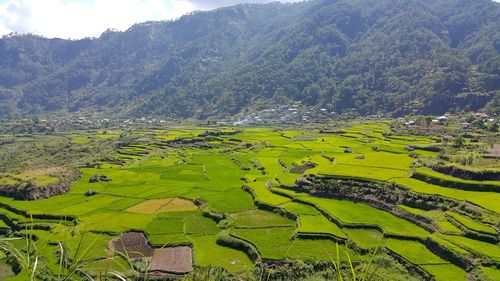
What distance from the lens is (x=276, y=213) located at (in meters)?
44.8

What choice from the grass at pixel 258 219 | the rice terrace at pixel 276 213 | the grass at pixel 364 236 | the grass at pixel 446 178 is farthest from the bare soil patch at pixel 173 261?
the grass at pixel 446 178

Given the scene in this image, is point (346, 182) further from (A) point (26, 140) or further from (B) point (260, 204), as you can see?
(A) point (26, 140)

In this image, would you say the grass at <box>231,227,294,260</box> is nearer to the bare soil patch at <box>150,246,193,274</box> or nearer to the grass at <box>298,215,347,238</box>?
the grass at <box>298,215,347,238</box>

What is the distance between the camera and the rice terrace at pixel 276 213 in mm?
31969

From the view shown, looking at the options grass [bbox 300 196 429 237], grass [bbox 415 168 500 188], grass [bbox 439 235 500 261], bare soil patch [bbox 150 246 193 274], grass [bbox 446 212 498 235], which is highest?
grass [bbox 415 168 500 188]

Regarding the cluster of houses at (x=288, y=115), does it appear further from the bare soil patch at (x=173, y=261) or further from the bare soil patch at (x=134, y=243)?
the bare soil patch at (x=173, y=261)

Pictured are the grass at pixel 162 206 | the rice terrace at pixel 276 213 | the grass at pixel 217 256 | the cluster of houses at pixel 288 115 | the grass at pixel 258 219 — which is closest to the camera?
the rice terrace at pixel 276 213

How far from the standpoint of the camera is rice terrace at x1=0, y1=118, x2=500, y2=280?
3197 centimetres

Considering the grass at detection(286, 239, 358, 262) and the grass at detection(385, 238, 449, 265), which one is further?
the grass at detection(286, 239, 358, 262)

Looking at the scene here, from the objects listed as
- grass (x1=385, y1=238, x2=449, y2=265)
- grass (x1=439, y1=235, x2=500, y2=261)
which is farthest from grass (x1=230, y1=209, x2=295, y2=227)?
grass (x1=439, y1=235, x2=500, y2=261)

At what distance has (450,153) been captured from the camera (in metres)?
57.5

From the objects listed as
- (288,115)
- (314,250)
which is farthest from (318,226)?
(288,115)

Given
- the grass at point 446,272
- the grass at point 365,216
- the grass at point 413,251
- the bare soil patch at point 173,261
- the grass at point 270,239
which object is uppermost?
the grass at point 365,216

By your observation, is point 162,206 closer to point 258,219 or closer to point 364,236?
point 258,219
